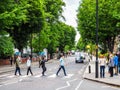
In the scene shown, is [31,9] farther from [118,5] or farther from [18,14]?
[18,14]

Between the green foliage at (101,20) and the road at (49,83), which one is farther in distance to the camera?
the green foliage at (101,20)

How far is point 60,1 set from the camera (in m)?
102

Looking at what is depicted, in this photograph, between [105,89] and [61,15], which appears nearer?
[105,89]

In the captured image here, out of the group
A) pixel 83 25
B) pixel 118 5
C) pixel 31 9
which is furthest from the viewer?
pixel 83 25

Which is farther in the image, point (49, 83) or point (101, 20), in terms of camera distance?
point (101, 20)

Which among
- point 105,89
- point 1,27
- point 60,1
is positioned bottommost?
point 105,89

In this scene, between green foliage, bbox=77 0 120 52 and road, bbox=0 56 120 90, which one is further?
green foliage, bbox=77 0 120 52

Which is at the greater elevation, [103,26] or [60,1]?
[60,1]

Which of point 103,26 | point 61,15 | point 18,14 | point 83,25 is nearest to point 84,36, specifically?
point 83,25

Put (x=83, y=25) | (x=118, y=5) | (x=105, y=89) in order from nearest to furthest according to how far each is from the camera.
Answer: (x=105, y=89) < (x=118, y=5) < (x=83, y=25)

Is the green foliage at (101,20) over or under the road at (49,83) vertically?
over

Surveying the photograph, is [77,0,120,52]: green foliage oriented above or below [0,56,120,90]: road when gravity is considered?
above

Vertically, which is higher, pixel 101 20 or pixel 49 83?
pixel 101 20

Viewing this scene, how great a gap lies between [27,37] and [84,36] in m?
11.7
